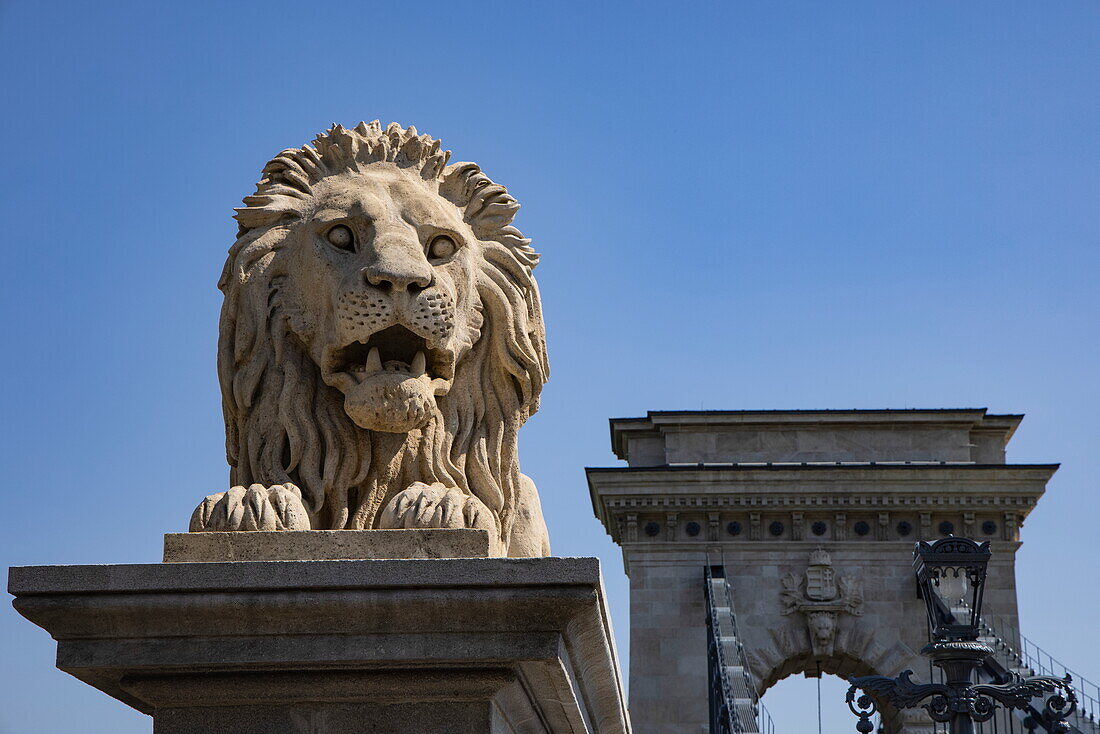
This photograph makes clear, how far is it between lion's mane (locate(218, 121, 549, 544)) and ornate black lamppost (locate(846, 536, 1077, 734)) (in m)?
4.54

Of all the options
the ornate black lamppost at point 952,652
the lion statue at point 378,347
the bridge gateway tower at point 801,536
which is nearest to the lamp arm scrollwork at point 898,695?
the ornate black lamppost at point 952,652

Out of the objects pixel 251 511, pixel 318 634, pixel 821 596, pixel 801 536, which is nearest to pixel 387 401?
pixel 251 511

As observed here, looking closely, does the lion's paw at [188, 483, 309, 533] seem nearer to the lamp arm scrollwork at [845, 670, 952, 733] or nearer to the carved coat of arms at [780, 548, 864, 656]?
Result: the lamp arm scrollwork at [845, 670, 952, 733]

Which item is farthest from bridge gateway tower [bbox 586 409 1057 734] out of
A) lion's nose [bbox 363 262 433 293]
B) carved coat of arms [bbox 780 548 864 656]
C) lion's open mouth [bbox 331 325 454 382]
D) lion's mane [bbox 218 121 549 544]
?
lion's nose [bbox 363 262 433 293]

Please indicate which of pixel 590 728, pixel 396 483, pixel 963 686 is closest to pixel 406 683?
pixel 396 483

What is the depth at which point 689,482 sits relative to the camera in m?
31.8

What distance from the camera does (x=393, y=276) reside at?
4434mm

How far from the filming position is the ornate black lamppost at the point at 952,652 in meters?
8.91

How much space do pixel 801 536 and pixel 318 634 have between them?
29.0 meters

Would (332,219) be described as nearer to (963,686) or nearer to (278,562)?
(278,562)

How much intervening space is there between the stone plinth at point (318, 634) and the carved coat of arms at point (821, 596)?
28319mm

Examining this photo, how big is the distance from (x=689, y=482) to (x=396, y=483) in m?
27.5

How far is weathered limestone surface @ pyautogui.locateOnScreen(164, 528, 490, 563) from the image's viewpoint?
13.1ft

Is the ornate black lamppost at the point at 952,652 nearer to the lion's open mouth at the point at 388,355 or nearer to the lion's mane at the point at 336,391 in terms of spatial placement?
the lion's mane at the point at 336,391
